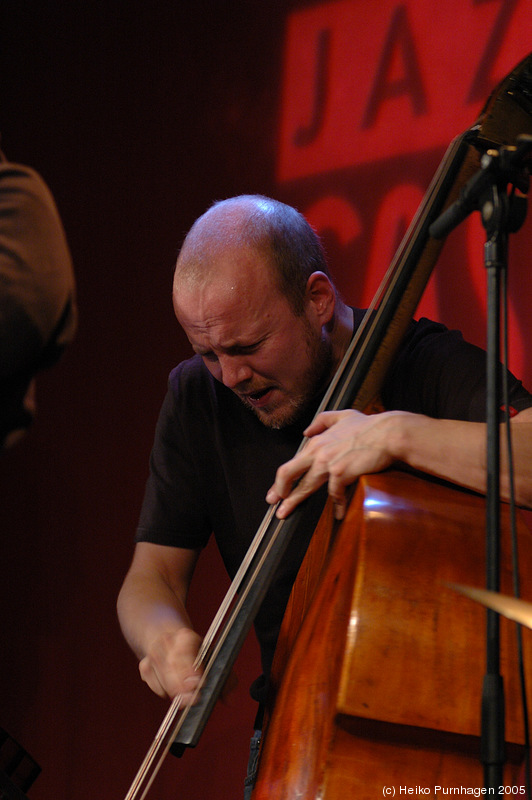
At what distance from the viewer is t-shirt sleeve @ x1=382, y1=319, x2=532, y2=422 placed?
1408mm

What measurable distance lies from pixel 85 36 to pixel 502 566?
2.68 meters

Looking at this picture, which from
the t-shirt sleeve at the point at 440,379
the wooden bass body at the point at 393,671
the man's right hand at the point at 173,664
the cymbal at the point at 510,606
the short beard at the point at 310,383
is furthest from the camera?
the short beard at the point at 310,383

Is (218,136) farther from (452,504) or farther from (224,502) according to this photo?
(452,504)

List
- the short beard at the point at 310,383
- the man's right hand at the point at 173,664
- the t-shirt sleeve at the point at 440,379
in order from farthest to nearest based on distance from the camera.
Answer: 1. the short beard at the point at 310,383
2. the t-shirt sleeve at the point at 440,379
3. the man's right hand at the point at 173,664

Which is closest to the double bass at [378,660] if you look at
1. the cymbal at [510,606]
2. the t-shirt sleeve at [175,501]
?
the cymbal at [510,606]

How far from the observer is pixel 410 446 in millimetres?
1195

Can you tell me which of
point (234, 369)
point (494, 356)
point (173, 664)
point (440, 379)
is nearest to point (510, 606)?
point (494, 356)

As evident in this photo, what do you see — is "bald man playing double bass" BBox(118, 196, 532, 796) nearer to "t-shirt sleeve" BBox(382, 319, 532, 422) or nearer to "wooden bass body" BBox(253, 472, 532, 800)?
"t-shirt sleeve" BBox(382, 319, 532, 422)

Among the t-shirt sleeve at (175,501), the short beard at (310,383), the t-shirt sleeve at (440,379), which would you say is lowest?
the t-shirt sleeve at (175,501)

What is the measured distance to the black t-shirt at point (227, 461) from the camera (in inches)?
61.7

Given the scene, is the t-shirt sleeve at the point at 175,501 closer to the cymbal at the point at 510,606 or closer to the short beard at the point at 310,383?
the short beard at the point at 310,383

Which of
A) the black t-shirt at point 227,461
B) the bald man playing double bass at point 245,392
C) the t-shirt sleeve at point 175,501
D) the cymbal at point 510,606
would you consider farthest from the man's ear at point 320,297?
the cymbal at point 510,606

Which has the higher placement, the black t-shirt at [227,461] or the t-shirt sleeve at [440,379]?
the t-shirt sleeve at [440,379]

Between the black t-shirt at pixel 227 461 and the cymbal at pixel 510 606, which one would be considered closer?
the cymbal at pixel 510 606
